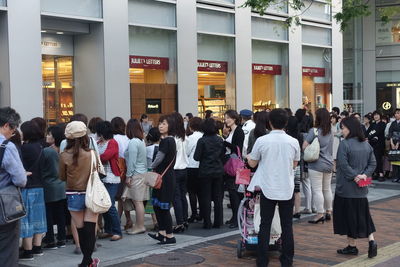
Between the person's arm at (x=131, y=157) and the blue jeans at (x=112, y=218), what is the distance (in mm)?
Answer: 438

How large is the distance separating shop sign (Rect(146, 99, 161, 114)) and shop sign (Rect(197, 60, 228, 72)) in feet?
7.08

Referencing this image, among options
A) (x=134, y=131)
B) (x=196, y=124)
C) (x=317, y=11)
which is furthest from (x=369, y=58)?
(x=134, y=131)

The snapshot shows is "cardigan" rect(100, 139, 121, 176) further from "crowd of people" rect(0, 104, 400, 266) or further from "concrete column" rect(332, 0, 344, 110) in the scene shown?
"concrete column" rect(332, 0, 344, 110)

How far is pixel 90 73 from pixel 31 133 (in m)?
8.60

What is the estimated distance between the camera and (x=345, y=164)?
8094 millimetres

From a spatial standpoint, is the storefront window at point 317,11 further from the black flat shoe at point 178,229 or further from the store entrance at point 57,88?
the black flat shoe at point 178,229

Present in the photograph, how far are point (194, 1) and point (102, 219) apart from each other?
1035 centimetres

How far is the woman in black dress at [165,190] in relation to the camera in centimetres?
886

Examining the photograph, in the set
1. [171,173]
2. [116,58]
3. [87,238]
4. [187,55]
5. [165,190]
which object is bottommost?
[87,238]

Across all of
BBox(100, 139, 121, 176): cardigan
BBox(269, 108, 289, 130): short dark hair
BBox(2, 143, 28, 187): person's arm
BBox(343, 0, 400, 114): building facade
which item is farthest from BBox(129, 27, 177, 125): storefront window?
BBox(343, 0, 400, 114): building facade

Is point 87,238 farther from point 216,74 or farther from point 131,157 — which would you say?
point 216,74

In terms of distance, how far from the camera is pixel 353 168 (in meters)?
8.12

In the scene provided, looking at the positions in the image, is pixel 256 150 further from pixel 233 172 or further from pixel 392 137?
pixel 392 137

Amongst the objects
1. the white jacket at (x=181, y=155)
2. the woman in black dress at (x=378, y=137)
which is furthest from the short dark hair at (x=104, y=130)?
the woman in black dress at (x=378, y=137)
